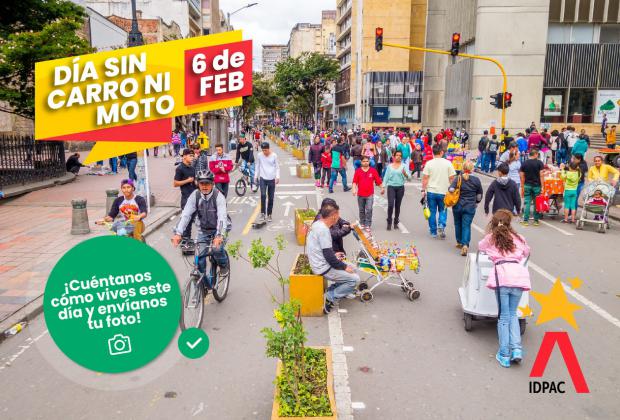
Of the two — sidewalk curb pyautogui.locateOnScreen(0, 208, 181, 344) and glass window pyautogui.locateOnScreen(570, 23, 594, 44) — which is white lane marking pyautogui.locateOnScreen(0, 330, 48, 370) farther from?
glass window pyautogui.locateOnScreen(570, 23, 594, 44)

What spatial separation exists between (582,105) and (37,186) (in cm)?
3614

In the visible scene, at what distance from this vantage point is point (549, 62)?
120 feet

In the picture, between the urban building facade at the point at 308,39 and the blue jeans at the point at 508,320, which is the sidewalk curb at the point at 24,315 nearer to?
the blue jeans at the point at 508,320

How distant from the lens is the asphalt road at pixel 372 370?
4.36 metres

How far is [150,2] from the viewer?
61.1 metres

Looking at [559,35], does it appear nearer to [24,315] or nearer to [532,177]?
[532,177]

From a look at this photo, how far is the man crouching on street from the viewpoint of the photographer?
6.18 m

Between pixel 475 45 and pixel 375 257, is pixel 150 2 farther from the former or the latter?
pixel 375 257

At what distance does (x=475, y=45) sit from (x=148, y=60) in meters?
39.1

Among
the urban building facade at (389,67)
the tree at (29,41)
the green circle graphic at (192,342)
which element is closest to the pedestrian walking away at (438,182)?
the green circle graphic at (192,342)

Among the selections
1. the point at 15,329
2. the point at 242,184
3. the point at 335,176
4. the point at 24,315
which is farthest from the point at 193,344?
the point at 335,176

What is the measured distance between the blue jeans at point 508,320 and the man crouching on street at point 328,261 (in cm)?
189

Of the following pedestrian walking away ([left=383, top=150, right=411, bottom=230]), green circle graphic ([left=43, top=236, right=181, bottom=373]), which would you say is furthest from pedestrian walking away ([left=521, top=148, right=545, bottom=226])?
green circle graphic ([left=43, top=236, right=181, bottom=373])

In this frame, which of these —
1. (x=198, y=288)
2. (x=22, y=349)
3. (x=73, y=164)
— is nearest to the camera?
(x=22, y=349)
